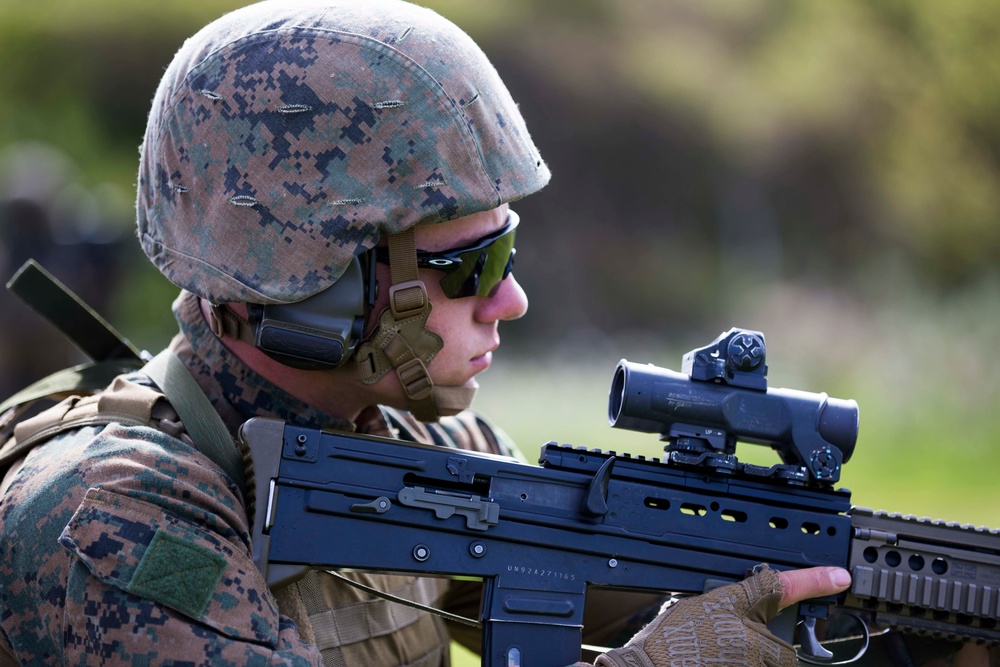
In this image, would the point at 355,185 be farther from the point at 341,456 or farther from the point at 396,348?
the point at 341,456

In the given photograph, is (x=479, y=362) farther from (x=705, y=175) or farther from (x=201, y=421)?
(x=705, y=175)

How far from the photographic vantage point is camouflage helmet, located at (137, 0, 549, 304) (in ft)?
9.42

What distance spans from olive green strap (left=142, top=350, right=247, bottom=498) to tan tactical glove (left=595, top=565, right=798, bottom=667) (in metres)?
1.12

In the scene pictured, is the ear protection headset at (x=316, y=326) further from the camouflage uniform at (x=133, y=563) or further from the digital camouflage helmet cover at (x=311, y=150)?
the camouflage uniform at (x=133, y=563)

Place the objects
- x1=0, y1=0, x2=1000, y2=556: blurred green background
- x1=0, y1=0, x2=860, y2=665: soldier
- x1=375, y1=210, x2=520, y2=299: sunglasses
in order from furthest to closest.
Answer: x1=0, y1=0, x2=1000, y2=556: blurred green background
x1=375, y1=210, x2=520, y2=299: sunglasses
x1=0, y1=0, x2=860, y2=665: soldier

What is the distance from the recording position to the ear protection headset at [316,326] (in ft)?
9.41

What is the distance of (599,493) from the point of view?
2.93 m

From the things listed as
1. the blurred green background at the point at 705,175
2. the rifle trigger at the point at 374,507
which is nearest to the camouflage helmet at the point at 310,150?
→ the rifle trigger at the point at 374,507

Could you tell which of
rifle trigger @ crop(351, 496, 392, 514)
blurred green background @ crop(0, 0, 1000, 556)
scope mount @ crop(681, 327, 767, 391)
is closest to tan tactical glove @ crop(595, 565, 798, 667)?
scope mount @ crop(681, 327, 767, 391)

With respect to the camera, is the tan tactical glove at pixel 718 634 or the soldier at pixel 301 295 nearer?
the soldier at pixel 301 295

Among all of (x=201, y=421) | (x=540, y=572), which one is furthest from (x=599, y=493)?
(x=201, y=421)

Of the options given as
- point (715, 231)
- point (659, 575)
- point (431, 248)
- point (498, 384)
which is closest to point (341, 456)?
point (431, 248)

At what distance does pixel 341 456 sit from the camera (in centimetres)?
282

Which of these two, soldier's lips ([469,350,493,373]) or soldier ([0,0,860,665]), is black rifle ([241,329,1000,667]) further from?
soldier's lips ([469,350,493,373])
